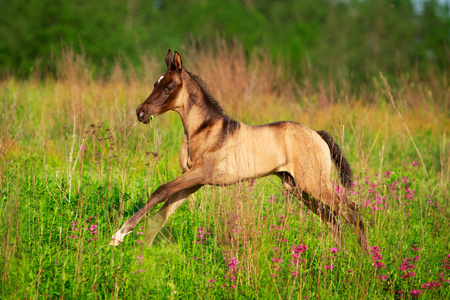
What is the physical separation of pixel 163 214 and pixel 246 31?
28.6 m

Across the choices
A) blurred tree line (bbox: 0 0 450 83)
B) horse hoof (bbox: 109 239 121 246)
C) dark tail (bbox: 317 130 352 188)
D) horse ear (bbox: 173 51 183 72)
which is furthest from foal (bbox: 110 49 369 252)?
blurred tree line (bbox: 0 0 450 83)

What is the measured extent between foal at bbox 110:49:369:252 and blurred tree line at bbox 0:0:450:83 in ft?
30.4

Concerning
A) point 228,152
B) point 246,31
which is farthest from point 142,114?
point 246,31

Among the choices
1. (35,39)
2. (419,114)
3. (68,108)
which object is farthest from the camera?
(35,39)

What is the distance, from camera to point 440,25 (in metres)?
44.2

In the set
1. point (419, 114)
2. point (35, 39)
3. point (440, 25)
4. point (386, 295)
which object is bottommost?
point (386, 295)

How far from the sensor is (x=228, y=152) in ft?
15.2

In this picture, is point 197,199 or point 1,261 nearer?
point 1,261

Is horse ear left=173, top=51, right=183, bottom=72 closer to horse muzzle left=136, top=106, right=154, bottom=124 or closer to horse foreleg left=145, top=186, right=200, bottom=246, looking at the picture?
horse muzzle left=136, top=106, right=154, bottom=124

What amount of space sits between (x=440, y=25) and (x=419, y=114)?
125ft

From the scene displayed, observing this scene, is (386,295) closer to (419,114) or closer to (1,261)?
(1,261)

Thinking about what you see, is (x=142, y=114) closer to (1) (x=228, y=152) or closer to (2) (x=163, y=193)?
(2) (x=163, y=193)

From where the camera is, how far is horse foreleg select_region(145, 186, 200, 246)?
4.50 metres

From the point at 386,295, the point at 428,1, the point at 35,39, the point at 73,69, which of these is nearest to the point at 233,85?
the point at 73,69
